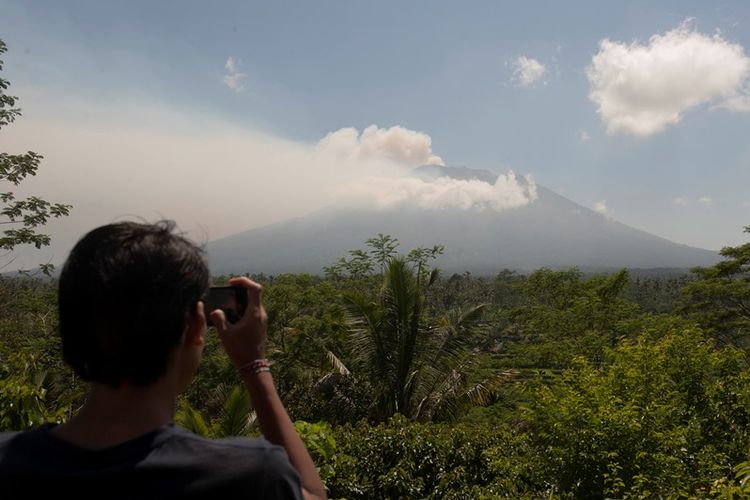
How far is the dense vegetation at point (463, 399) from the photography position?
432cm

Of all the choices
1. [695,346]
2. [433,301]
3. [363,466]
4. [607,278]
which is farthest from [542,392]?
[433,301]

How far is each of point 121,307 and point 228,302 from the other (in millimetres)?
279

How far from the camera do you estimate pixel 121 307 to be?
2.65ft

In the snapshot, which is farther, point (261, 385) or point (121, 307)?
point (261, 385)

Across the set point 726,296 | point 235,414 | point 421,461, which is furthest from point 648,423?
point 726,296

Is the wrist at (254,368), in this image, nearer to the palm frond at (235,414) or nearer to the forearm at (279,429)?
the forearm at (279,429)

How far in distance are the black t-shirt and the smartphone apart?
11.4 inches

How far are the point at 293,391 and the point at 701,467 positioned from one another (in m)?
12.0

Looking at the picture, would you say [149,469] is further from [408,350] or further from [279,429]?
[408,350]

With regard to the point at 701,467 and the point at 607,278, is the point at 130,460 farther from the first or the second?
the point at 607,278

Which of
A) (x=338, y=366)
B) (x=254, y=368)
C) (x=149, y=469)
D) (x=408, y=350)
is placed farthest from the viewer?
(x=338, y=366)

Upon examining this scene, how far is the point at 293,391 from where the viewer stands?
14883mm

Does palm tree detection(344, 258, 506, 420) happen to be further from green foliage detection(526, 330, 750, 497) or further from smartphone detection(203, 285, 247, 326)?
smartphone detection(203, 285, 247, 326)

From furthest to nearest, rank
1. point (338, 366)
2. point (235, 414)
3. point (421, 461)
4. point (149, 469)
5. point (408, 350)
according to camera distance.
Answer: point (338, 366)
point (408, 350)
point (421, 461)
point (235, 414)
point (149, 469)
